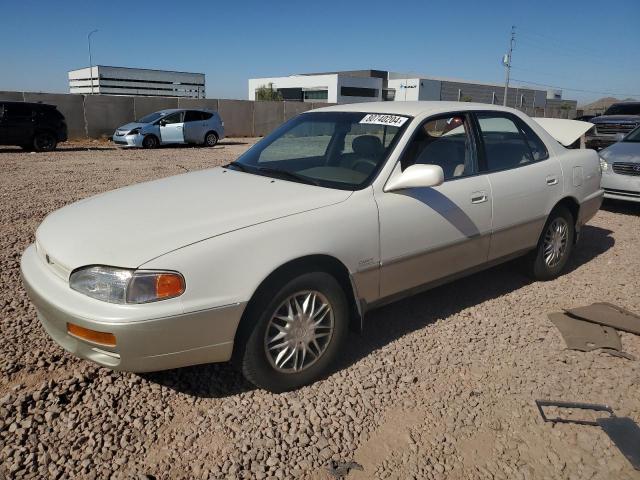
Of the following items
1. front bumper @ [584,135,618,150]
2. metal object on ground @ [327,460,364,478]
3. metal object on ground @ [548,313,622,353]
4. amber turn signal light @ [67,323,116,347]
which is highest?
front bumper @ [584,135,618,150]

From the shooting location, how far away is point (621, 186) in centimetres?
778

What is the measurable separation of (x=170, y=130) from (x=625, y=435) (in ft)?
61.6

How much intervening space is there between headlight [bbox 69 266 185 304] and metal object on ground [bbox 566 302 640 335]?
3155 millimetres

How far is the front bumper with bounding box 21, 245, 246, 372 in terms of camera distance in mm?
2389

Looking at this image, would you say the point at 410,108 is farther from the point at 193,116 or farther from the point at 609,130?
the point at 193,116

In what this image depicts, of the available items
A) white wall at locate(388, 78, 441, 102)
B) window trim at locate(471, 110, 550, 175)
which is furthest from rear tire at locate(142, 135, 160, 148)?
white wall at locate(388, 78, 441, 102)

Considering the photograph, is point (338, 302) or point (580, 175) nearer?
point (338, 302)

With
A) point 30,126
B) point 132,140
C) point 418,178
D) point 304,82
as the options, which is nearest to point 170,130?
point 132,140

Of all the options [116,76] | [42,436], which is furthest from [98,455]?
[116,76]

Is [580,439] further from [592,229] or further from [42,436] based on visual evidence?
[592,229]

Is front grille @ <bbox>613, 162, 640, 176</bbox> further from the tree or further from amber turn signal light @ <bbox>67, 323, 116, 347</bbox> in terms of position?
the tree

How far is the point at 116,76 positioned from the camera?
105 m

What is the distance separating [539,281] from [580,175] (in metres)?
1.07

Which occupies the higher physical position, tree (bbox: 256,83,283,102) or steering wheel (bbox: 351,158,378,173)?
tree (bbox: 256,83,283,102)
